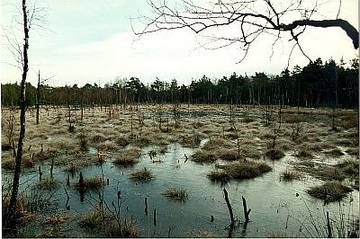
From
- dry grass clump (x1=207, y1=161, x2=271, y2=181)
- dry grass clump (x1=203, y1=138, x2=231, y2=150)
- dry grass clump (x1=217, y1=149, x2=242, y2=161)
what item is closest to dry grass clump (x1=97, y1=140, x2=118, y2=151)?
dry grass clump (x1=203, y1=138, x2=231, y2=150)

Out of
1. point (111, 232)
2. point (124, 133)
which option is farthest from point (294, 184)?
point (124, 133)

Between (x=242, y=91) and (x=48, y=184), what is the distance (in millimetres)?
50544

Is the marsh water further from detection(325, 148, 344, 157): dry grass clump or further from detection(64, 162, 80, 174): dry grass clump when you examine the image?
detection(325, 148, 344, 157): dry grass clump

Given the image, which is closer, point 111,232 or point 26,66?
point 26,66

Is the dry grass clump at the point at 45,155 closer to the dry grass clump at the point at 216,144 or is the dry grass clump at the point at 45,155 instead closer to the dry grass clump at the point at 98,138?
the dry grass clump at the point at 98,138

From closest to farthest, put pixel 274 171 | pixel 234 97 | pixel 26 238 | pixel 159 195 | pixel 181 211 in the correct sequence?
pixel 26 238 < pixel 181 211 < pixel 159 195 < pixel 274 171 < pixel 234 97

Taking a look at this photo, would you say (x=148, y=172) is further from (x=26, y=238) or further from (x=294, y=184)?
(x=26, y=238)

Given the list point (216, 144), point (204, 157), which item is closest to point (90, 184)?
point (204, 157)

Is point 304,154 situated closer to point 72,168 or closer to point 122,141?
point 122,141

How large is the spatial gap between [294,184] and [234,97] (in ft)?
162

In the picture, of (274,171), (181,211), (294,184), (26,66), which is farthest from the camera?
(274,171)

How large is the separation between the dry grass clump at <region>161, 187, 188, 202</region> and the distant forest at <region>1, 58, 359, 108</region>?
17996 mm

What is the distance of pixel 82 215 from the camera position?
28.1 ft

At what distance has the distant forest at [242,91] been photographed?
122 ft
